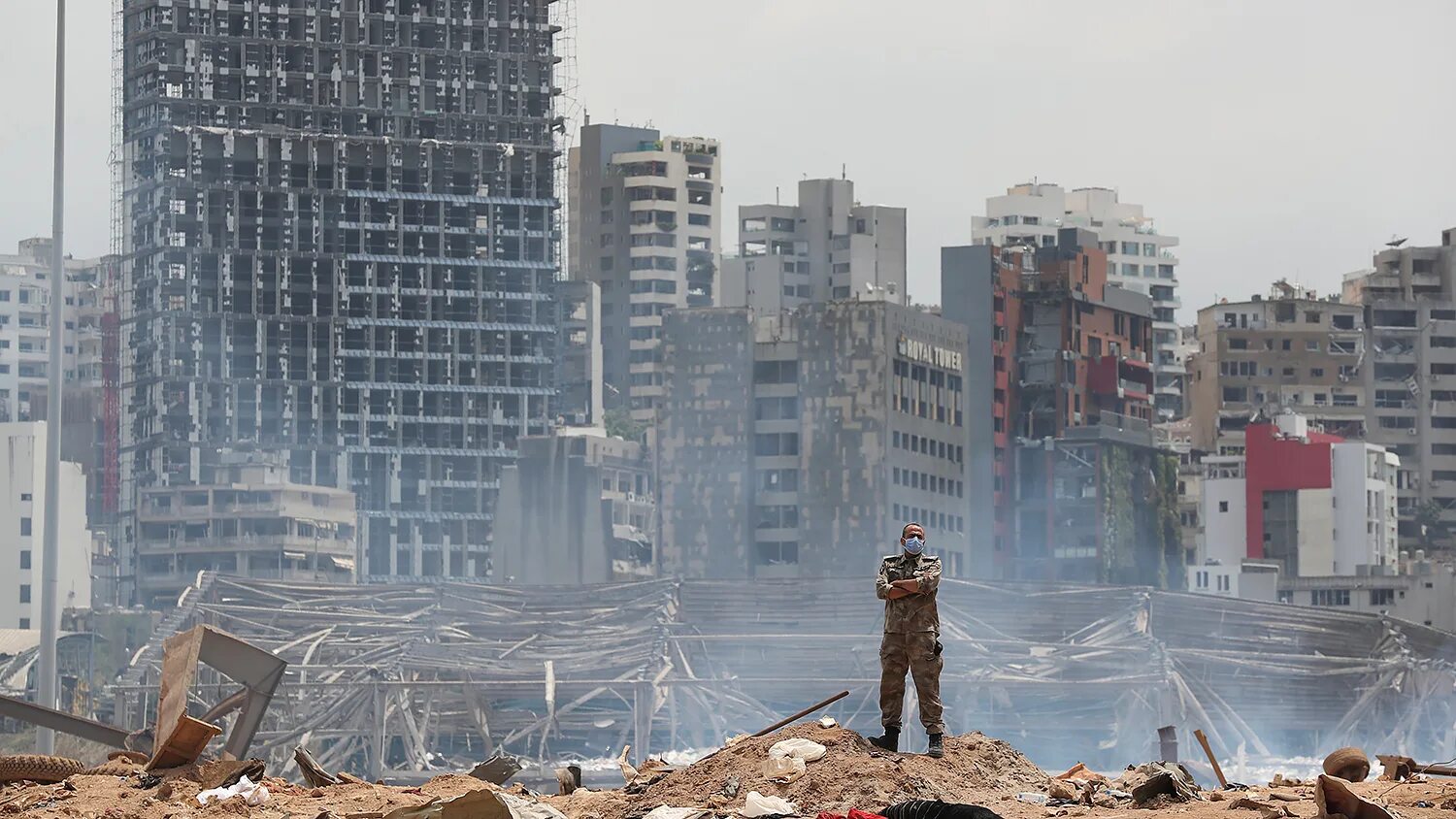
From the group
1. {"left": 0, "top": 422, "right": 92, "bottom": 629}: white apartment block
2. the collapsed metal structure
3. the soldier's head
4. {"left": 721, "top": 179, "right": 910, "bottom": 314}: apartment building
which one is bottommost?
the collapsed metal structure

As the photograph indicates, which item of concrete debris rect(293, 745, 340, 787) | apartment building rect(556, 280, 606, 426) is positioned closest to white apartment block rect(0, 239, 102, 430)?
apartment building rect(556, 280, 606, 426)

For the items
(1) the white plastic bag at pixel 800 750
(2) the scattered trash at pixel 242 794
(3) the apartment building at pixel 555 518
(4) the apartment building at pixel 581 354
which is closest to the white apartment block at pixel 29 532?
(3) the apartment building at pixel 555 518

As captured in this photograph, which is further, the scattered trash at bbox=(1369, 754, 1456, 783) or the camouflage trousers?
the scattered trash at bbox=(1369, 754, 1456, 783)

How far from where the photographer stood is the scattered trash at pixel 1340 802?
608 inches

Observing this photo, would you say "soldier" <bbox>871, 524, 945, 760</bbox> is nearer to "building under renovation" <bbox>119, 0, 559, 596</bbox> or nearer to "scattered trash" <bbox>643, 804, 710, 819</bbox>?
"scattered trash" <bbox>643, 804, 710, 819</bbox>

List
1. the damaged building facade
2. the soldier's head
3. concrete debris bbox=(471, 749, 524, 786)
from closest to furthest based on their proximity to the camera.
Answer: the soldier's head, concrete debris bbox=(471, 749, 524, 786), the damaged building facade

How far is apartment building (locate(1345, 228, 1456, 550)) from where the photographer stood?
537ft

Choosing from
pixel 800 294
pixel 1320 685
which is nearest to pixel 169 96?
pixel 800 294

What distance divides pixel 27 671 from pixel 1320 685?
68.2m

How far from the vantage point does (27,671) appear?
116m

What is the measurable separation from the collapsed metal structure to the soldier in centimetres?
9168

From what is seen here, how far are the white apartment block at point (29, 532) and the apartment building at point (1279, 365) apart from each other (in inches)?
2855

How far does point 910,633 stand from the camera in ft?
60.4

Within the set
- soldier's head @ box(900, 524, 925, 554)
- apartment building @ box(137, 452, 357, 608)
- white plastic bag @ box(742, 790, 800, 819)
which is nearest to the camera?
white plastic bag @ box(742, 790, 800, 819)
